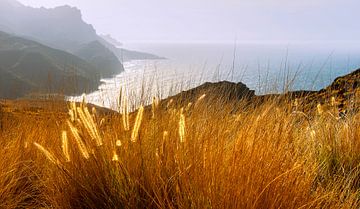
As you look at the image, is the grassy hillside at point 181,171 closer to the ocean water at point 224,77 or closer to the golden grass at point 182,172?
the golden grass at point 182,172

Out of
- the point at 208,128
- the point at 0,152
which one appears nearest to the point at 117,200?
the point at 208,128

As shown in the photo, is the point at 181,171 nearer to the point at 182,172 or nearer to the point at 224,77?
the point at 182,172

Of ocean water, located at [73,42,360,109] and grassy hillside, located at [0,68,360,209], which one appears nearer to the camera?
grassy hillside, located at [0,68,360,209]

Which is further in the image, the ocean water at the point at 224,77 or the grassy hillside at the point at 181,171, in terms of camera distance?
the ocean water at the point at 224,77

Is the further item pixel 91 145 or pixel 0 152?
pixel 0 152

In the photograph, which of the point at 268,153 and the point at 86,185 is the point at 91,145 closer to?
the point at 86,185

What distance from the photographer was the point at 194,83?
Result: 4480 mm

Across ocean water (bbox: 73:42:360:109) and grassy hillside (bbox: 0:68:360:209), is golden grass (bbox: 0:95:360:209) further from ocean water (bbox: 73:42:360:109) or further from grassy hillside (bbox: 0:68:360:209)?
ocean water (bbox: 73:42:360:109)

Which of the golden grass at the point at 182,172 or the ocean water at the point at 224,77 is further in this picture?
the ocean water at the point at 224,77

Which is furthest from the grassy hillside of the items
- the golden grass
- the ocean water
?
the ocean water

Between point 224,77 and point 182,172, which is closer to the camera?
point 182,172

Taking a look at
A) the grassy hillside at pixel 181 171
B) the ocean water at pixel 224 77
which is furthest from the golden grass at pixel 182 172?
the ocean water at pixel 224 77

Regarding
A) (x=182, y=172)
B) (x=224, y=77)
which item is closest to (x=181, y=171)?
(x=182, y=172)

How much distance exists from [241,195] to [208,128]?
88 cm
